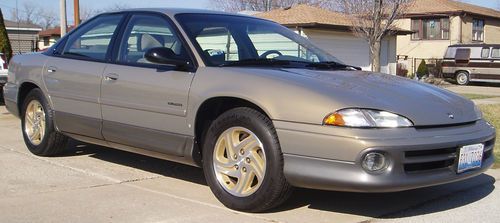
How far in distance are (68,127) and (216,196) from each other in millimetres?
2050

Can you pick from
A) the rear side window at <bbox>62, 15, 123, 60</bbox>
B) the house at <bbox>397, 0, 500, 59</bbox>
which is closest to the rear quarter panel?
the rear side window at <bbox>62, 15, 123, 60</bbox>

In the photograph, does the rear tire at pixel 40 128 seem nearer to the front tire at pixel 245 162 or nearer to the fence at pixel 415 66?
the front tire at pixel 245 162

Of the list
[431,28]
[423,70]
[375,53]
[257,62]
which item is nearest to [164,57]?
[257,62]

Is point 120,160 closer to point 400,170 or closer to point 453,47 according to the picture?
point 400,170

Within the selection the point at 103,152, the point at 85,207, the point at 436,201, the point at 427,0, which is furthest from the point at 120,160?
the point at 427,0

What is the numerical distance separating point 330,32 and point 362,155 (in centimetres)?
1886

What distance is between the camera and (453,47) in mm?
27438

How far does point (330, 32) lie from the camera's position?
2238 cm

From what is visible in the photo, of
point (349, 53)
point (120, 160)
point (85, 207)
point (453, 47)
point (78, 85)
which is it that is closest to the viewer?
point (85, 207)

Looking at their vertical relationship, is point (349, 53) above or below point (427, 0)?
below

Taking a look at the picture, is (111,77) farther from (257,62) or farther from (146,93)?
(257,62)

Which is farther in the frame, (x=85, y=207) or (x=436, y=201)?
(x=436, y=201)

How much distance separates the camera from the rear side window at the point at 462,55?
88.1ft

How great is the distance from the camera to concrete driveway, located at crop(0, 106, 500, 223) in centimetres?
442
